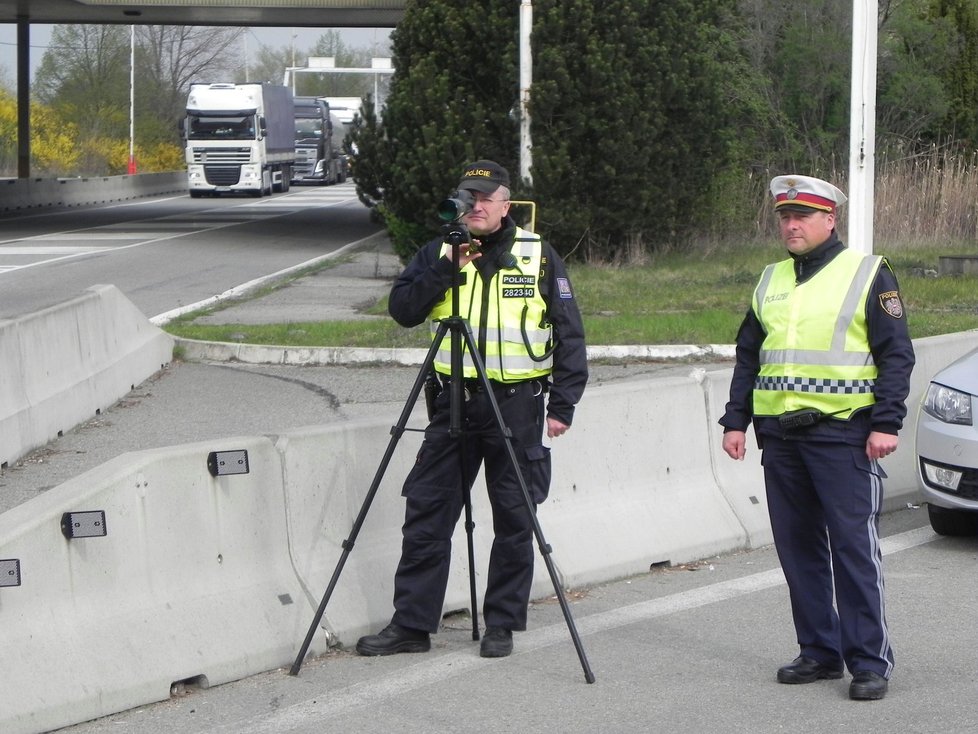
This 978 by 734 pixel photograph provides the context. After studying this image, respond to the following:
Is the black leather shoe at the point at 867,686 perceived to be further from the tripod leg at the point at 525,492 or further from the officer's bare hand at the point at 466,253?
the officer's bare hand at the point at 466,253

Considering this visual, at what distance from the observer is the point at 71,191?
47.0 metres

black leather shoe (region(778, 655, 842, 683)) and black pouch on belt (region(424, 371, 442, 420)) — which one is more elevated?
black pouch on belt (region(424, 371, 442, 420))

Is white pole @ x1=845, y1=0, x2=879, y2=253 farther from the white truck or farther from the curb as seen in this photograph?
the white truck

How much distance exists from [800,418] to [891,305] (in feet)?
1.65

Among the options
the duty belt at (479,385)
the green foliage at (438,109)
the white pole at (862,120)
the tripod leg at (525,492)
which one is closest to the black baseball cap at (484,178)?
the tripod leg at (525,492)

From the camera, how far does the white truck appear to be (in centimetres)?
4997

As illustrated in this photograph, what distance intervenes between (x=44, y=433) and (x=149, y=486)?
5191 millimetres

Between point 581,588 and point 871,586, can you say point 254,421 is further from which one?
point 871,586

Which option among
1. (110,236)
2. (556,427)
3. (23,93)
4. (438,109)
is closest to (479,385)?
(556,427)

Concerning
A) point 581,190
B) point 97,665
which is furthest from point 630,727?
point 581,190

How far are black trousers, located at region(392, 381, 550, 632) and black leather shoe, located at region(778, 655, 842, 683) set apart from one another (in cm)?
102

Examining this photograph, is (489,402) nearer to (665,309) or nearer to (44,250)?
(665,309)

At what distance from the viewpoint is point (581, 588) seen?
675cm

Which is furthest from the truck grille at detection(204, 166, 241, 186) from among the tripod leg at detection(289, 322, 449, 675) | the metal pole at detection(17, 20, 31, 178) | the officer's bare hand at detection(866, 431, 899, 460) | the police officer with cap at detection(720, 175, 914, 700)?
the officer's bare hand at detection(866, 431, 899, 460)
